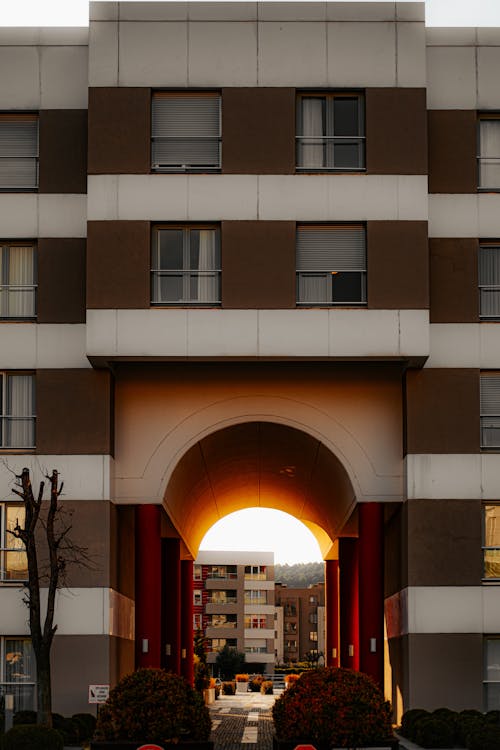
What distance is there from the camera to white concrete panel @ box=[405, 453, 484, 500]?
36.7 metres

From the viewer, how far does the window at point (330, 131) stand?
37188 millimetres

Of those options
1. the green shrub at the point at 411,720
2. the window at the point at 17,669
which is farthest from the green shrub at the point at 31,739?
the green shrub at the point at 411,720

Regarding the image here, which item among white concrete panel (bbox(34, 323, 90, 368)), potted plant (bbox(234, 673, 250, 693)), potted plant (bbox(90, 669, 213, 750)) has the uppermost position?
white concrete panel (bbox(34, 323, 90, 368))

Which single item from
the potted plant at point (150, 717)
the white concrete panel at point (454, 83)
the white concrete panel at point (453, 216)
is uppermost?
the white concrete panel at point (454, 83)

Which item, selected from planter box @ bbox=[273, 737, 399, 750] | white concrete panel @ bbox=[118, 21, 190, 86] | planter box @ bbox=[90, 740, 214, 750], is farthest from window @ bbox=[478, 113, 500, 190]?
planter box @ bbox=[90, 740, 214, 750]

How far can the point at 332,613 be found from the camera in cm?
6097

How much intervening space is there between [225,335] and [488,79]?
10.1 metres

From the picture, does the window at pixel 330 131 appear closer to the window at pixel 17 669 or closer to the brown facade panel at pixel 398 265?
the brown facade panel at pixel 398 265

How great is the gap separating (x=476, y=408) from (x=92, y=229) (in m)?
11.1

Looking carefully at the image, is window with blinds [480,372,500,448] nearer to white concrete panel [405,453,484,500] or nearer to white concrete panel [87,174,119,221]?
white concrete panel [405,453,484,500]

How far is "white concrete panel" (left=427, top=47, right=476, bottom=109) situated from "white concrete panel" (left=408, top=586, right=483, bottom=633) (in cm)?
1301

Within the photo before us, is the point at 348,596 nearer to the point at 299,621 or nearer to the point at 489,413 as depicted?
the point at 489,413

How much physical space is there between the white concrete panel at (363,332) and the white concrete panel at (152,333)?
12.8 ft

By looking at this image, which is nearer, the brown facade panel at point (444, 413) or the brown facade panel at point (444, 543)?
the brown facade panel at point (444, 543)
